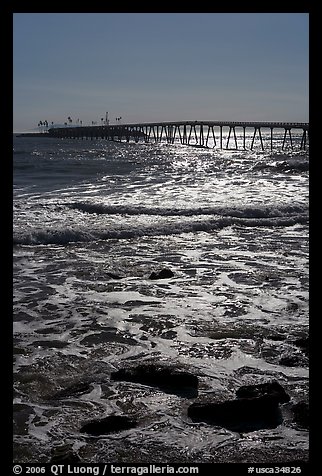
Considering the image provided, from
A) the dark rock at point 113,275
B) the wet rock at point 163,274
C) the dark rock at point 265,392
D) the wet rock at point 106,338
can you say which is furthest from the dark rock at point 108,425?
the dark rock at point 113,275

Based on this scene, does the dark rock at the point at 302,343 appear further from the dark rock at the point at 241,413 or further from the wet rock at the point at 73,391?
the wet rock at the point at 73,391

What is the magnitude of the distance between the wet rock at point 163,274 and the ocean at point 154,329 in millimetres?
45

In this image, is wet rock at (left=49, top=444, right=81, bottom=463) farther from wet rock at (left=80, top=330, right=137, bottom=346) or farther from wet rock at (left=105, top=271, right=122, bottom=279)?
wet rock at (left=105, top=271, right=122, bottom=279)

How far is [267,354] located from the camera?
455 cm

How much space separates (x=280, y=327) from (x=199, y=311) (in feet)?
3.54

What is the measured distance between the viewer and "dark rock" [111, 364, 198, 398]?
3768mm

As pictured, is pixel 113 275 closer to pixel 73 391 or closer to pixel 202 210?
pixel 73 391

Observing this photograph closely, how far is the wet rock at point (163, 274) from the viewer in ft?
24.8

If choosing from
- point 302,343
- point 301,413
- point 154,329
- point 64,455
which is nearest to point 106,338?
point 154,329

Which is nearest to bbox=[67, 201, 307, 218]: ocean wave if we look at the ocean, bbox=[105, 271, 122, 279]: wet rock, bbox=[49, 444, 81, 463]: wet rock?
the ocean
